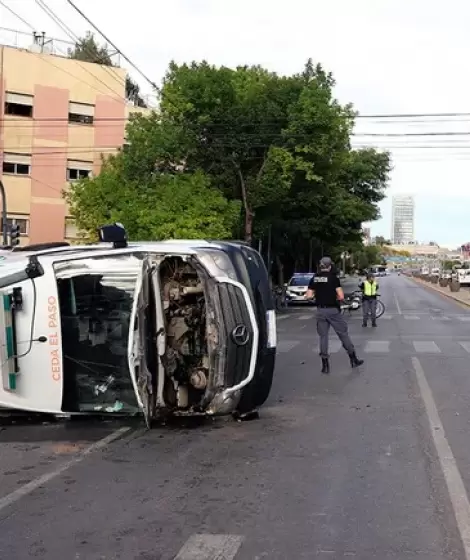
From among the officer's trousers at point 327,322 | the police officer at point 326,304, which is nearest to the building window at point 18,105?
the police officer at point 326,304

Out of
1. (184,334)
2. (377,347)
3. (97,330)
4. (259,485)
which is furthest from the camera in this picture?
(377,347)

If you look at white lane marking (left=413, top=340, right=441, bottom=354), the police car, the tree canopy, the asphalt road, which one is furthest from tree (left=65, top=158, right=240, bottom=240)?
the police car

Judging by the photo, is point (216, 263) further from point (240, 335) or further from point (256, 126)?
point (256, 126)

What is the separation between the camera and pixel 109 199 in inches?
1241

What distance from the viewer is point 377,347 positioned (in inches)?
646

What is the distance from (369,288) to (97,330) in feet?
52.7

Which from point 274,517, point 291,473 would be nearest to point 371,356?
point 291,473

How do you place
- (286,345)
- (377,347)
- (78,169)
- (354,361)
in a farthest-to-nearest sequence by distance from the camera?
(78,169)
(286,345)
(377,347)
(354,361)

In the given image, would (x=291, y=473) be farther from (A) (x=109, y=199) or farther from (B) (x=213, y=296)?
(A) (x=109, y=199)

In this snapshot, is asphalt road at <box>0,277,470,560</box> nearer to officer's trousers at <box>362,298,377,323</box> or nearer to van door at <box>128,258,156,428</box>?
van door at <box>128,258,156,428</box>

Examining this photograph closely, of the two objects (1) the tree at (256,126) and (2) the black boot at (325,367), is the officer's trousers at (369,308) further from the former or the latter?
(2) the black boot at (325,367)

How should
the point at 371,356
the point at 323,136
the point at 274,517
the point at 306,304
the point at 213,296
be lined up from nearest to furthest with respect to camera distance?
the point at 274,517 < the point at 213,296 < the point at 371,356 < the point at 323,136 < the point at 306,304

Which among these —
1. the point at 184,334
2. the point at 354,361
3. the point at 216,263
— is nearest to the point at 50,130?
the point at 354,361

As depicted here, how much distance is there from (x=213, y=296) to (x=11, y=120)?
36651 mm
